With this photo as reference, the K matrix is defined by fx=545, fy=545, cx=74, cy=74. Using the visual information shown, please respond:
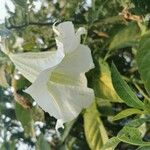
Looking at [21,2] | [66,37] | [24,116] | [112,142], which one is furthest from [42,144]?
[66,37]

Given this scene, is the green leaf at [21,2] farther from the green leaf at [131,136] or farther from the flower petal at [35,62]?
the green leaf at [131,136]

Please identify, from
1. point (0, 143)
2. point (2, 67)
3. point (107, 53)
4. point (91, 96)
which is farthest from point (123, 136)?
point (0, 143)

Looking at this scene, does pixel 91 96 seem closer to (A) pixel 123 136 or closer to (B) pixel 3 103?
(A) pixel 123 136

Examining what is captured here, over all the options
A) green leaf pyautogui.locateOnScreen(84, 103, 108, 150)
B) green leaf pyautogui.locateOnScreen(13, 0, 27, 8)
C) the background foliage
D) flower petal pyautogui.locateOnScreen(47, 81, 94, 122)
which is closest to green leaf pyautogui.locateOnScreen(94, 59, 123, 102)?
the background foliage

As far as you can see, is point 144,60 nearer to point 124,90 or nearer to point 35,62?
point 124,90

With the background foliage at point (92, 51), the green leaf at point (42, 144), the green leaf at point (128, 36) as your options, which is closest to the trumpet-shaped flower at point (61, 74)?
the background foliage at point (92, 51)

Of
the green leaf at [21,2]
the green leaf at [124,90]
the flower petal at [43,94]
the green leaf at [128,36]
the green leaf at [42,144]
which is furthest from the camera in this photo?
the green leaf at [42,144]

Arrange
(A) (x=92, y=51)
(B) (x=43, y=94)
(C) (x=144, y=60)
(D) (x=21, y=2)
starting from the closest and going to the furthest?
(B) (x=43, y=94), (C) (x=144, y=60), (D) (x=21, y=2), (A) (x=92, y=51)
